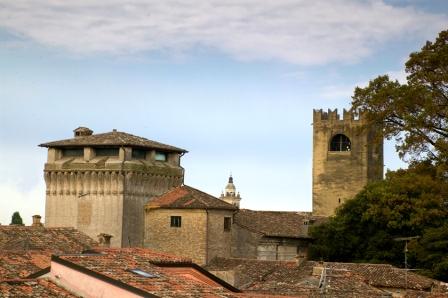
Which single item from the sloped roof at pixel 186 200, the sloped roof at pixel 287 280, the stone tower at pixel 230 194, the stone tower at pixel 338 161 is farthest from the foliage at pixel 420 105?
the stone tower at pixel 230 194

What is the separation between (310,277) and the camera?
39.9 metres

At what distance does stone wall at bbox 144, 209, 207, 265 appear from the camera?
47250mm

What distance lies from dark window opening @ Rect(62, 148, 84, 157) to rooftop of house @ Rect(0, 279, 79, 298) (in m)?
32.7

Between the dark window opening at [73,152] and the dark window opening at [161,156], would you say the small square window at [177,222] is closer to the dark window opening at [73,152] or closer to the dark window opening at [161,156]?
the dark window opening at [161,156]

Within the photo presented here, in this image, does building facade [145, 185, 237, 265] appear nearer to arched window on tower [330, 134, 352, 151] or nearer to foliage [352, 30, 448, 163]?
foliage [352, 30, 448, 163]

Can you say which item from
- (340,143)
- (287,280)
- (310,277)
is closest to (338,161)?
(340,143)

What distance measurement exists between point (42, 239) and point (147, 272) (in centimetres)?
1989

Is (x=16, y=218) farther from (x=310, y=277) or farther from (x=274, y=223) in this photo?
(x=310, y=277)

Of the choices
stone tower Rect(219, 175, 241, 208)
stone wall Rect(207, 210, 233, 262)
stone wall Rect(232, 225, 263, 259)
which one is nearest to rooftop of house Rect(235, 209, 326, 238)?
stone wall Rect(232, 225, 263, 259)

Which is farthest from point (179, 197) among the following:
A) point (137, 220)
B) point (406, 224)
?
point (406, 224)

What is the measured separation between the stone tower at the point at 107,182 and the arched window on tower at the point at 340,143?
38590 millimetres

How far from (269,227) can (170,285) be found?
34610 mm

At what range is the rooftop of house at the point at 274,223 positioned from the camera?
171 ft

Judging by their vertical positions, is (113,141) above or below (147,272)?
above
